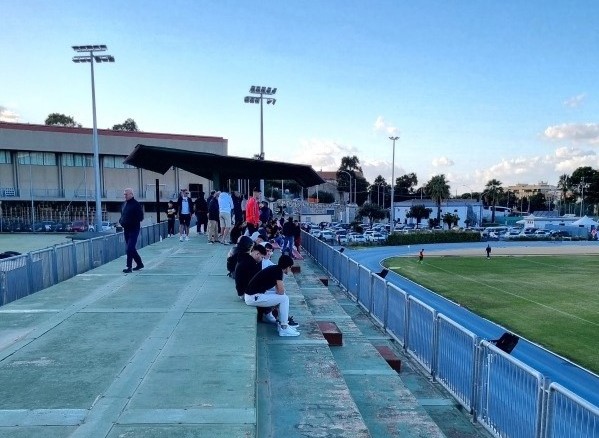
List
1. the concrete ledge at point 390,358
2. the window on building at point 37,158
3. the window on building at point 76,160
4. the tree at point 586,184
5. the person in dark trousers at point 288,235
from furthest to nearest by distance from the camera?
the tree at point 586,184
the window on building at point 76,160
the window on building at point 37,158
the person in dark trousers at point 288,235
the concrete ledge at point 390,358

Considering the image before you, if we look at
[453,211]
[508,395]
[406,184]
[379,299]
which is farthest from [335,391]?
[406,184]

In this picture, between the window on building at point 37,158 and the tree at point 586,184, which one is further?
the tree at point 586,184

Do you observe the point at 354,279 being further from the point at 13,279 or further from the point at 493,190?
the point at 493,190

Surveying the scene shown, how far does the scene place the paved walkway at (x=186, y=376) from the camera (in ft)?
11.8

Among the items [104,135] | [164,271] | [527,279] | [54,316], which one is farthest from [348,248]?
[54,316]

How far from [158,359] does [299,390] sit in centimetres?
159

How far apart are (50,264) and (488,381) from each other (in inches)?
343

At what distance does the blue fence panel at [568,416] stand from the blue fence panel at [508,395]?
0.13 m

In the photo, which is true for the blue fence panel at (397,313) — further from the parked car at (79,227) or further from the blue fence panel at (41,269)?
the parked car at (79,227)

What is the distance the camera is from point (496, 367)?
504cm

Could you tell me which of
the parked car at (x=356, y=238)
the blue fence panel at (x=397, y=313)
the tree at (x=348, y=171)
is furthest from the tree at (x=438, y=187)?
the blue fence panel at (x=397, y=313)

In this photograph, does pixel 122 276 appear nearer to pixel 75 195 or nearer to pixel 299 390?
pixel 299 390

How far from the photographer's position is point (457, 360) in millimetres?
5855

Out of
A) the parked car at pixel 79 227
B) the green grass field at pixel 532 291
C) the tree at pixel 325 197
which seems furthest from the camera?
the tree at pixel 325 197
